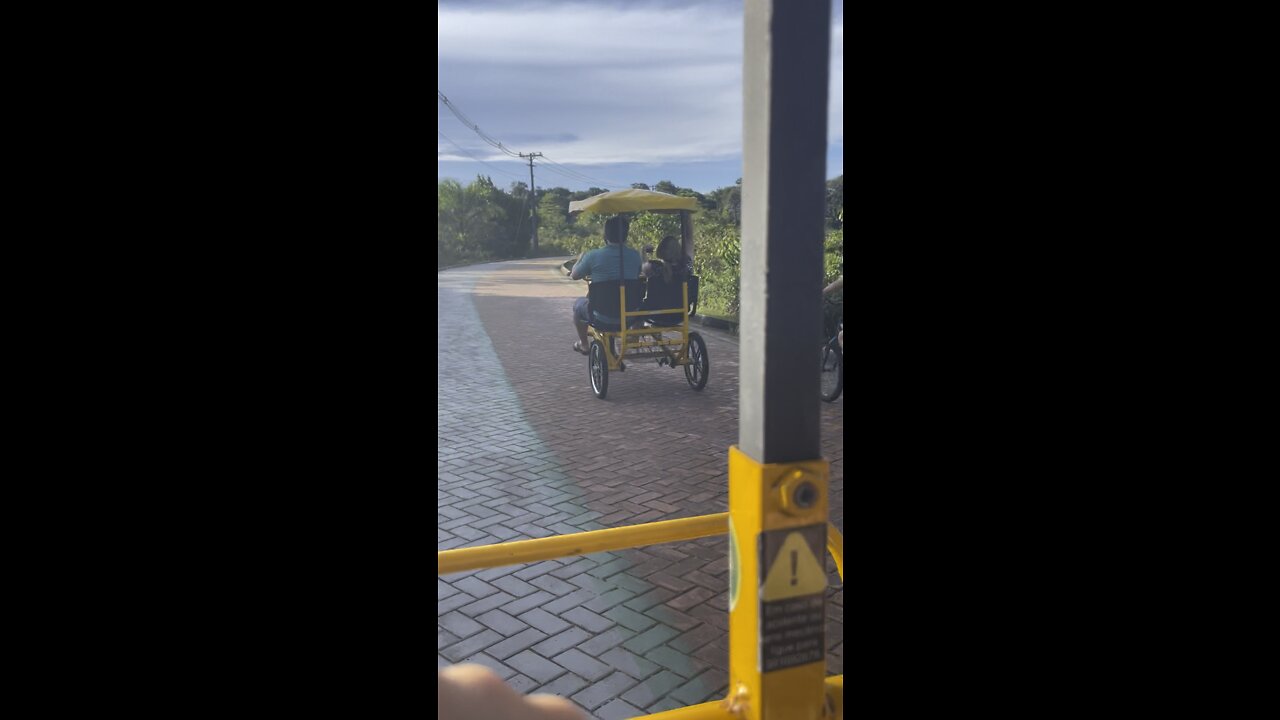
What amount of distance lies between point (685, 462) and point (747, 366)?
4.98 metres

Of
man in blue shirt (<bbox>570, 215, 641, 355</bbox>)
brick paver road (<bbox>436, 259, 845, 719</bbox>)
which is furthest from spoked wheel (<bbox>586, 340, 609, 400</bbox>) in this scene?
man in blue shirt (<bbox>570, 215, 641, 355</bbox>)

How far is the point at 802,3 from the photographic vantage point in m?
1.46

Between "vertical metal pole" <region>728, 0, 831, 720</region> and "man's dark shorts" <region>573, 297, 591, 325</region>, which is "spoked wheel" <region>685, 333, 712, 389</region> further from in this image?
"vertical metal pole" <region>728, 0, 831, 720</region>

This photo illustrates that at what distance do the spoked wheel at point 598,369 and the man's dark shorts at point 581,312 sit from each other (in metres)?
0.48

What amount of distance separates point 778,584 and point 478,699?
1.95 feet

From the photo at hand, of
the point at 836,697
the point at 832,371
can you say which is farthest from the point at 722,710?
the point at 832,371

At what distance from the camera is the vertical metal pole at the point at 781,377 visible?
1.48 meters

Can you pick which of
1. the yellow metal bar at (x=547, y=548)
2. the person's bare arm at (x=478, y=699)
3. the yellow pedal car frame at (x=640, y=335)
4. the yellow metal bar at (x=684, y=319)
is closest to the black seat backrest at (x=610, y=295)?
the yellow pedal car frame at (x=640, y=335)

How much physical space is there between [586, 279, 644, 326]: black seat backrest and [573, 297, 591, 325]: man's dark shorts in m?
0.40

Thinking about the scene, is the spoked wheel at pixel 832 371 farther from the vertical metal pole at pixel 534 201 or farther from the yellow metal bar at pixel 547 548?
the vertical metal pole at pixel 534 201

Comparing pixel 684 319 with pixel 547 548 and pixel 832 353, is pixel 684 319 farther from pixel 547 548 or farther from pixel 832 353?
pixel 547 548

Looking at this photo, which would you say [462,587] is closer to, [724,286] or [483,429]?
[483,429]

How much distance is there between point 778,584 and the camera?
167 cm

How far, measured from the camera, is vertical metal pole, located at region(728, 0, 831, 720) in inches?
58.1
